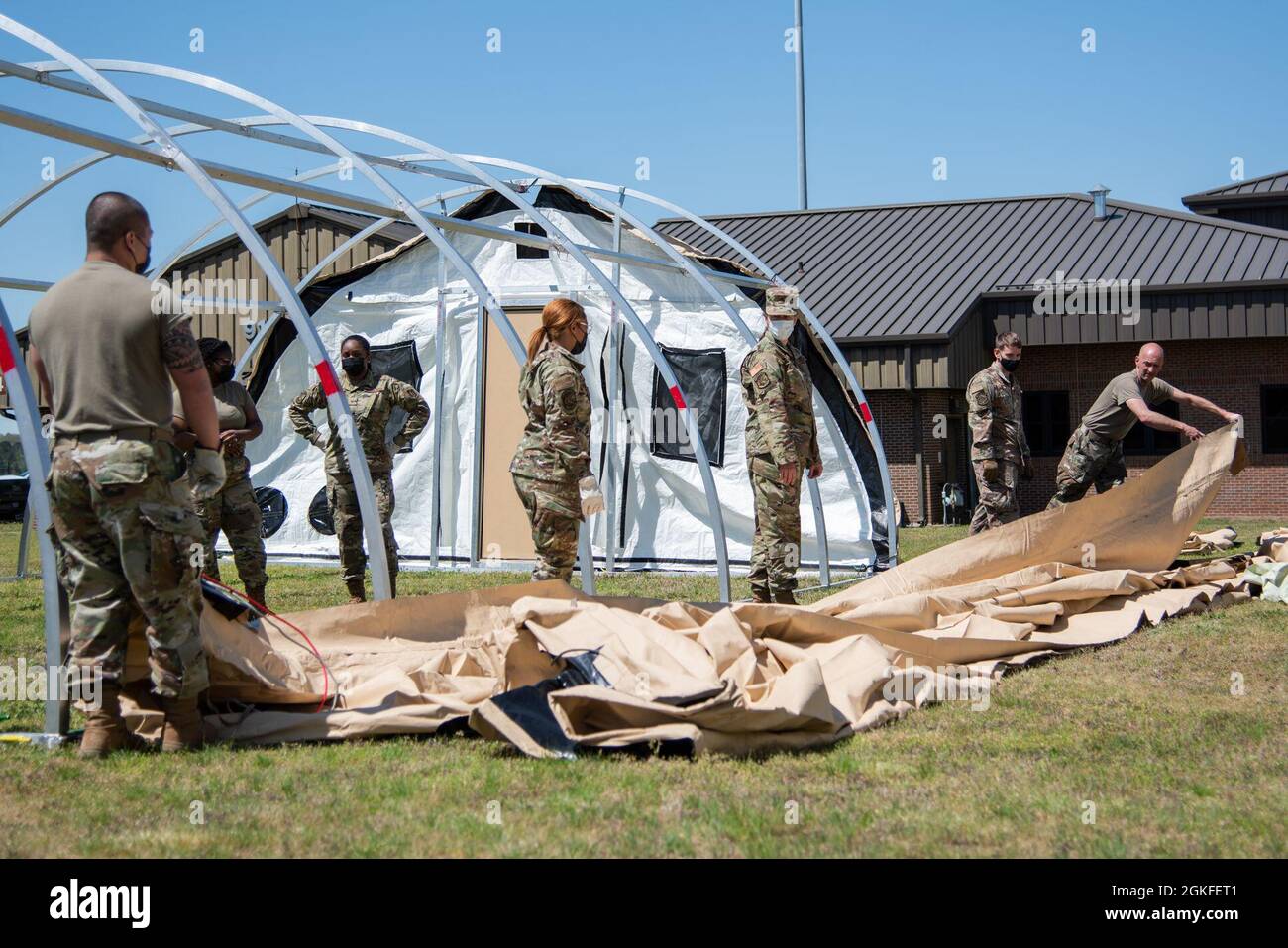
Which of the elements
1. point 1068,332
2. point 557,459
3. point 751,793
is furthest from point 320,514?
point 1068,332

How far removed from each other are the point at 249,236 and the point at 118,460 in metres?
2.44

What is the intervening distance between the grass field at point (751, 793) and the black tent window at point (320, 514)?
8279 mm

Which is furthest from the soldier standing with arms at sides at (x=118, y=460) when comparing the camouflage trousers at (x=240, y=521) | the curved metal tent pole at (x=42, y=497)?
the camouflage trousers at (x=240, y=521)

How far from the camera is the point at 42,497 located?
4.93 meters

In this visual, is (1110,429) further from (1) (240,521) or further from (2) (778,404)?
(1) (240,521)

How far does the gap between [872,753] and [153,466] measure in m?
2.89

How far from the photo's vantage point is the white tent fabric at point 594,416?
1240cm

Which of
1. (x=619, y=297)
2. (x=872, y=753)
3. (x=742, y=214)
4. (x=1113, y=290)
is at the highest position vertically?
(x=742, y=214)

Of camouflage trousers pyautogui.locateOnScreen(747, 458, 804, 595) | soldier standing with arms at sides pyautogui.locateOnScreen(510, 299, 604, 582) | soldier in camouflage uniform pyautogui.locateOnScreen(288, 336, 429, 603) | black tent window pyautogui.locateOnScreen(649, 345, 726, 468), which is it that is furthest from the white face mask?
black tent window pyautogui.locateOnScreen(649, 345, 726, 468)

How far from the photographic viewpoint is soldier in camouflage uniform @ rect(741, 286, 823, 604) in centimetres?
799

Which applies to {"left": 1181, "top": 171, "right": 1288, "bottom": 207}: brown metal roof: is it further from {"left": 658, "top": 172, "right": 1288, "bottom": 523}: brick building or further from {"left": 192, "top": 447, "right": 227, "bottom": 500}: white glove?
{"left": 192, "top": 447, "right": 227, "bottom": 500}: white glove

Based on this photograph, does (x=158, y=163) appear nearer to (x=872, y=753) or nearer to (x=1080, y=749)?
(x=872, y=753)
